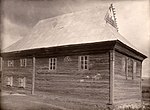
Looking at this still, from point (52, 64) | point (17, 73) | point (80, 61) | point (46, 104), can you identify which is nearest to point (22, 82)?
point (17, 73)

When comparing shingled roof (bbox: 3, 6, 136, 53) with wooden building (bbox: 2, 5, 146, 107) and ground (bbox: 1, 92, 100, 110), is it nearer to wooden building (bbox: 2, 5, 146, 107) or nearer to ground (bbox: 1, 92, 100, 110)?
wooden building (bbox: 2, 5, 146, 107)

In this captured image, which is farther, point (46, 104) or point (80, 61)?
point (80, 61)

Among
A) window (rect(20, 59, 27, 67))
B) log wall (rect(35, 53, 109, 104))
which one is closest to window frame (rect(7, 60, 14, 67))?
window (rect(20, 59, 27, 67))

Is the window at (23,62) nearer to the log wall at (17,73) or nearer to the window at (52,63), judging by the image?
the log wall at (17,73)

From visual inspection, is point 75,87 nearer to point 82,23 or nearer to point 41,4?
point 82,23

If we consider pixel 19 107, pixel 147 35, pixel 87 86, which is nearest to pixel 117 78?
pixel 87 86

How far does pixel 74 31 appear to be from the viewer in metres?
9.79

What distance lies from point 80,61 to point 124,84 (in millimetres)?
1979

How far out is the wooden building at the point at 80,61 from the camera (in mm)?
8625

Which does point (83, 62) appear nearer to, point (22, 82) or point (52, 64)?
point (52, 64)

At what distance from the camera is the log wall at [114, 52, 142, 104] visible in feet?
28.6

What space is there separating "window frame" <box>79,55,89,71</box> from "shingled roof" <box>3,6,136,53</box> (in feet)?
2.09

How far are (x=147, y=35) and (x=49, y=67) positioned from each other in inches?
209

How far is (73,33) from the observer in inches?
382
